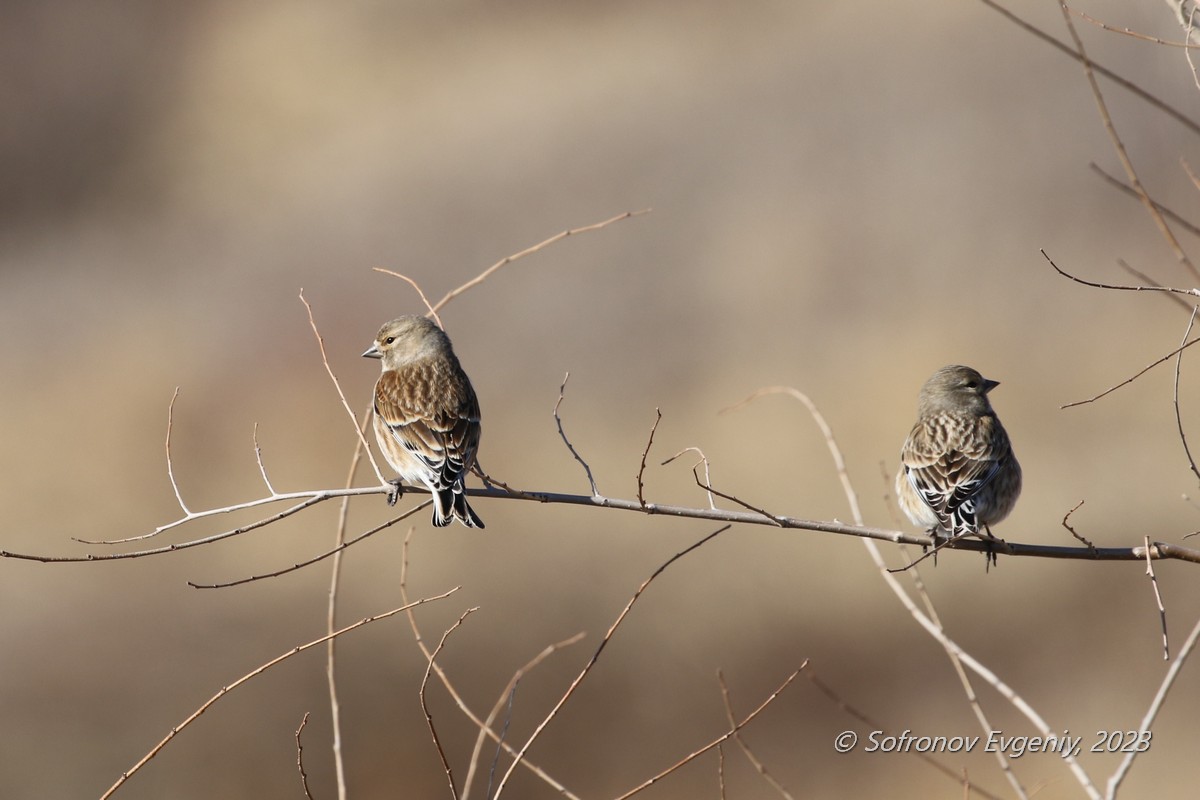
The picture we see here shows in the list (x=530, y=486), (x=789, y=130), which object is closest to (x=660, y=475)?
(x=530, y=486)

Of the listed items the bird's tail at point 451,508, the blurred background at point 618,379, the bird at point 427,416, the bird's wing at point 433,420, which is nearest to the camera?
the bird's tail at point 451,508

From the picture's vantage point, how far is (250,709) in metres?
14.1

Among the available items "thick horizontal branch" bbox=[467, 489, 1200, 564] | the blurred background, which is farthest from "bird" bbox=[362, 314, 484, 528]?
the blurred background

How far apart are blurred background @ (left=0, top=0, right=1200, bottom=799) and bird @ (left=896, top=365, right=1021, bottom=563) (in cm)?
274

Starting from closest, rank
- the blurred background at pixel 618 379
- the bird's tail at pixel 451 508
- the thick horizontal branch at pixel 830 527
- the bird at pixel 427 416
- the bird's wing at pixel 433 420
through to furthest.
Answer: the thick horizontal branch at pixel 830 527 → the bird's tail at pixel 451 508 → the bird at pixel 427 416 → the bird's wing at pixel 433 420 → the blurred background at pixel 618 379

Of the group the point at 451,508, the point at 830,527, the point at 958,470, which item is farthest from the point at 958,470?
the point at 451,508

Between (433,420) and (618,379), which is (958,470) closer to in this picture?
(433,420)

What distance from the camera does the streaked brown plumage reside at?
7113 millimetres

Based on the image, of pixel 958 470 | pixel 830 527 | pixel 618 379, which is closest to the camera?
pixel 830 527

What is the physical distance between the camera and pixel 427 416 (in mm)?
7469

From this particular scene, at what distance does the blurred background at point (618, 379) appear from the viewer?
13.9 metres

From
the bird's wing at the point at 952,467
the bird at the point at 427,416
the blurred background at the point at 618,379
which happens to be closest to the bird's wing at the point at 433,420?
the bird at the point at 427,416

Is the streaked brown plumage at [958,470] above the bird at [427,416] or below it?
below

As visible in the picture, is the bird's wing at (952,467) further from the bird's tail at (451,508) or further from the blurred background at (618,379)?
the blurred background at (618,379)
